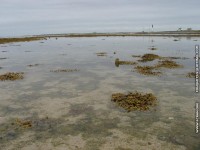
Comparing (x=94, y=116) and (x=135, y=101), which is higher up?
(x=135, y=101)

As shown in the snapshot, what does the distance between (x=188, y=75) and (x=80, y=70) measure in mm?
11911

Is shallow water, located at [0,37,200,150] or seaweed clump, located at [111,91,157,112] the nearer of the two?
shallow water, located at [0,37,200,150]

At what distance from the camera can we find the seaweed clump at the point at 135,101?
16.1 metres

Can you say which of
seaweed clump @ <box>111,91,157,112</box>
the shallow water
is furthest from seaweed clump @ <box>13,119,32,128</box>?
seaweed clump @ <box>111,91,157,112</box>

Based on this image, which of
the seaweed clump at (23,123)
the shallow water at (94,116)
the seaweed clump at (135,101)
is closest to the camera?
the shallow water at (94,116)

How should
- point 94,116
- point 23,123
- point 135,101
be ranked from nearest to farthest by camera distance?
point 23,123 → point 94,116 → point 135,101

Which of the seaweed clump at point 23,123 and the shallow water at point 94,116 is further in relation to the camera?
the seaweed clump at point 23,123

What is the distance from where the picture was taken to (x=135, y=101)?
1705cm

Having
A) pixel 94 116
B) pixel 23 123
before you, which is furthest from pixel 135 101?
pixel 23 123

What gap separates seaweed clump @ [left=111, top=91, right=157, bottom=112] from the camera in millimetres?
16141

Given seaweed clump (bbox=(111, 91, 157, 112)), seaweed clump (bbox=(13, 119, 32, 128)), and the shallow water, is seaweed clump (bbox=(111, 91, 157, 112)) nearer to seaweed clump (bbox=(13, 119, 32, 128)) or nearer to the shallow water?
the shallow water

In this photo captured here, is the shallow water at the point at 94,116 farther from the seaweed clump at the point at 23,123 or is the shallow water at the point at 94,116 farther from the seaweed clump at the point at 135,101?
the seaweed clump at the point at 135,101

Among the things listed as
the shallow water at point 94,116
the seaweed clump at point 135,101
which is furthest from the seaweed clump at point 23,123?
the seaweed clump at point 135,101

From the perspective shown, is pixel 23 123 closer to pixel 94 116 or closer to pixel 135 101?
pixel 94 116
